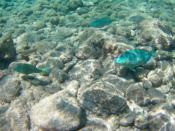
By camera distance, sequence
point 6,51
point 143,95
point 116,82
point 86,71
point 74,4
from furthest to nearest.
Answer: point 74,4
point 6,51
point 86,71
point 116,82
point 143,95

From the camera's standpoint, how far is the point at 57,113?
547cm

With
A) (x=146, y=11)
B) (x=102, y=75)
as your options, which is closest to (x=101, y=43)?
(x=102, y=75)

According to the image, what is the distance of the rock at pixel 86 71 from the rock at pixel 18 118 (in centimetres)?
148

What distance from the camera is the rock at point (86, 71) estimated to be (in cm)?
667

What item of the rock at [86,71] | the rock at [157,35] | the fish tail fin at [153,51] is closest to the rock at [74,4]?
the rock at [157,35]

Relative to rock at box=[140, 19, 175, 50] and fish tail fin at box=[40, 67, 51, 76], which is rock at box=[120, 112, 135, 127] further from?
rock at box=[140, 19, 175, 50]

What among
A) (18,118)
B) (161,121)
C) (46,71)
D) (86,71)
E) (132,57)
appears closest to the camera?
(161,121)

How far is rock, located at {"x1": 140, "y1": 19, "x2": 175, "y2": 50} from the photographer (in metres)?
7.87

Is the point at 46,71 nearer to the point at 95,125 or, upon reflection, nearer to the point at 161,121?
the point at 95,125

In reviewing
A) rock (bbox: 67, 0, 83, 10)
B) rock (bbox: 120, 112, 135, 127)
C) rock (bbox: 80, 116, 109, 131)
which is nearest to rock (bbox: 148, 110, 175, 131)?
rock (bbox: 120, 112, 135, 127)

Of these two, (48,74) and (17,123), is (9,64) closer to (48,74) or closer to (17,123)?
(48,74)

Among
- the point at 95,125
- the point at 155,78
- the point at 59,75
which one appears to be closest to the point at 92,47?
the point at 59,75

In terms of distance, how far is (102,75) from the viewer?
6.75m

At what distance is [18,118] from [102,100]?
1.71m
